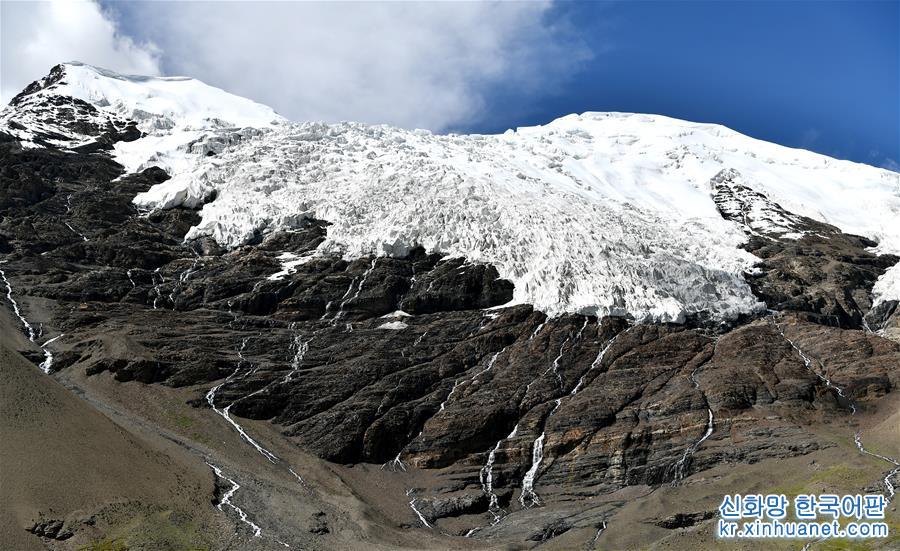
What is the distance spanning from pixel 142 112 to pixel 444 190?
69057mm

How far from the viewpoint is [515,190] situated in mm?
122375

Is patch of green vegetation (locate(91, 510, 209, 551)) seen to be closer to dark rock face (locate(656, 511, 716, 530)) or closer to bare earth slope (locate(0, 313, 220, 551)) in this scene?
bare earth slope (locate(0, 313, 220, 551))

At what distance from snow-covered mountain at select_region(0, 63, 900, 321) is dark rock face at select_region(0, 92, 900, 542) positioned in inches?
161

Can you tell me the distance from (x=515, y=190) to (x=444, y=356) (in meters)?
38.8

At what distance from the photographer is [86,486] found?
5822cm

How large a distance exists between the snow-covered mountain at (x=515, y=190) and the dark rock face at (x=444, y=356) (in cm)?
408

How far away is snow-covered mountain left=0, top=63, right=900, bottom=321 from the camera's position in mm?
104500

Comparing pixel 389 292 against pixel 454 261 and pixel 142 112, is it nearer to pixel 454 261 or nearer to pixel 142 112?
pixel 454 261

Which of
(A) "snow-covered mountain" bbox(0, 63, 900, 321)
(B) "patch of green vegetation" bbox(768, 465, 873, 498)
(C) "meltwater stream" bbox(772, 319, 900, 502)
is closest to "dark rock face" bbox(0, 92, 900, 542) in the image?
(C) "meltwater stream" bbox(772, 319, 900, 502)

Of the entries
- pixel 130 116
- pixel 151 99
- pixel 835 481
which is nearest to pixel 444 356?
pixel 835 481

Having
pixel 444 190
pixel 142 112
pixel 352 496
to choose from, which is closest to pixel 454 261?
pixel 444 190

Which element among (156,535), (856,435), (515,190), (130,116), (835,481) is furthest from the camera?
(130,116)

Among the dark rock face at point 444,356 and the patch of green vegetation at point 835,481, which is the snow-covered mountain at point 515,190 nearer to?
the dark rock face at point 444,356

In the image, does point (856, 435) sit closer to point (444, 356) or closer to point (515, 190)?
point (444, 356)
